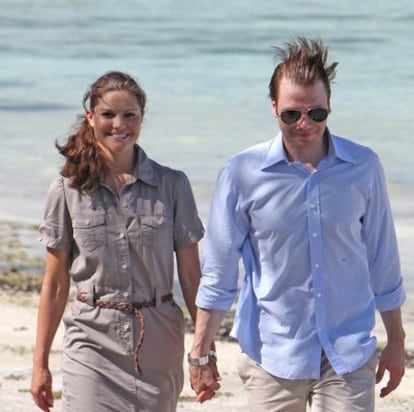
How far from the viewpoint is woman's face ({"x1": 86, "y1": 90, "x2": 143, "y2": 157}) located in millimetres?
5137

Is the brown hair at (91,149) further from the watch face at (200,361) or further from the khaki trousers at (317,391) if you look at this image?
the khaki trousers at (317,391)

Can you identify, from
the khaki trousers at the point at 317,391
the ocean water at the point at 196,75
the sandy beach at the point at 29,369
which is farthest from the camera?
the ocean water at the point at 196,75

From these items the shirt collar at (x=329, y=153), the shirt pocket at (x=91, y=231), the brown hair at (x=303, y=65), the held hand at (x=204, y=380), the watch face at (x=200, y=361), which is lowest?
the held hand at (x=204, y=380)

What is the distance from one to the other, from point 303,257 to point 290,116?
44cm

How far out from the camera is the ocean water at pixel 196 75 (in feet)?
53.9

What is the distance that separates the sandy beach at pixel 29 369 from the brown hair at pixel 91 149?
7.31 ft

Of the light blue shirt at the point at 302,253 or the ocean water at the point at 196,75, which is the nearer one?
the light blue shirt at the point at 302,253

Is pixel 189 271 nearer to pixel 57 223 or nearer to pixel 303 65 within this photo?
pixel 57 223

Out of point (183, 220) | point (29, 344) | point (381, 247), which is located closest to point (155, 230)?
point (183, 220)

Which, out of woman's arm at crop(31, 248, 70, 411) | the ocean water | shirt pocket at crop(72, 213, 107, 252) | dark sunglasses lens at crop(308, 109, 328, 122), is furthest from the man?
the ocean water

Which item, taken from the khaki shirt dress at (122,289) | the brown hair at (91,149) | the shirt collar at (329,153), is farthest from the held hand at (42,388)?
the shirt collar at (329,153)

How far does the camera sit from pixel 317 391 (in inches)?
186

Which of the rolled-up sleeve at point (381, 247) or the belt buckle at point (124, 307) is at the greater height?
the rolled-up sleeve at point (381, 247)

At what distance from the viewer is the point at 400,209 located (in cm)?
1380
